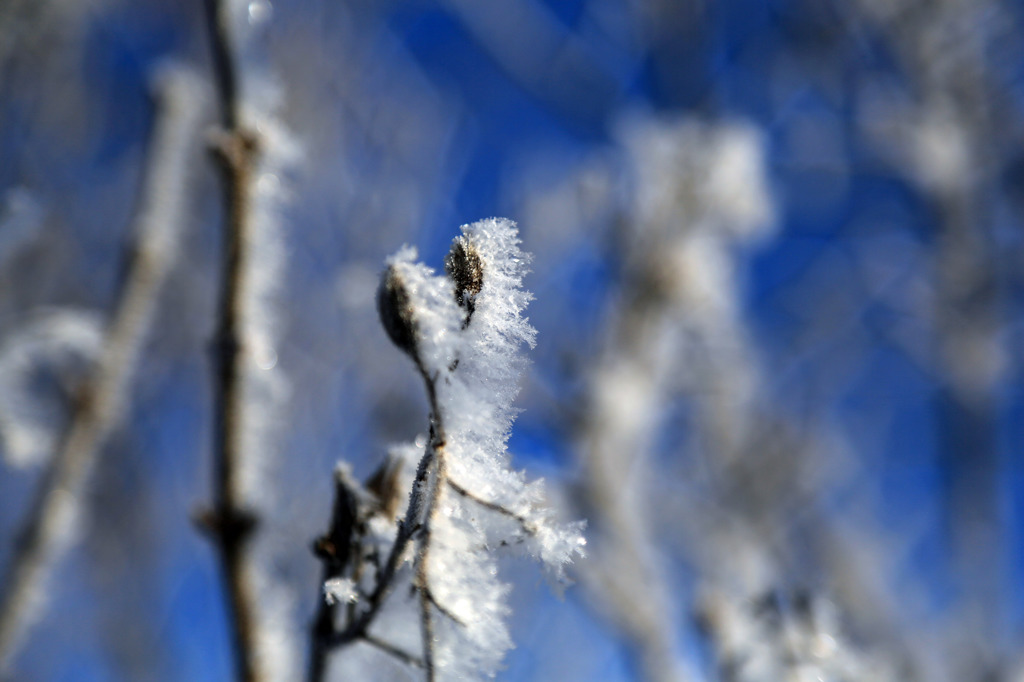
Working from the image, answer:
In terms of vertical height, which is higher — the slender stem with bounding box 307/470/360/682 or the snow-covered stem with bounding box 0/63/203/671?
the snow-covered stem with bounding box 0/63/203/671

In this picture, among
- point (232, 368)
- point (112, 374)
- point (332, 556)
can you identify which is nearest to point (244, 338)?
point (232, 368)

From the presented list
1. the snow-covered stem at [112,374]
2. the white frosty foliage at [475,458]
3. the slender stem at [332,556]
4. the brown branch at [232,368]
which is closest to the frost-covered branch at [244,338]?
the brown branch at [232,368]

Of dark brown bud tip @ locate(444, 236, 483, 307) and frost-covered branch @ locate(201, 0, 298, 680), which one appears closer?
dark brown bud tip @ locate(444, 236, 483, 307)

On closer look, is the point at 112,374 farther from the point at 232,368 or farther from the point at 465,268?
the point at 465,268

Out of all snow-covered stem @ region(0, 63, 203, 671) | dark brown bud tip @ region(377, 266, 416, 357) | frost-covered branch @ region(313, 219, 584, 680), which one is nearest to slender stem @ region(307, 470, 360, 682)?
frost-covered branch @ region(313, 219, 584, 680)

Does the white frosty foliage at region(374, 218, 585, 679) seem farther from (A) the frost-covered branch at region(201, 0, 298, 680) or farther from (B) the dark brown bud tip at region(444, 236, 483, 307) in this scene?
(A) the frost-covered branch at region(201, 0, 298, 680)

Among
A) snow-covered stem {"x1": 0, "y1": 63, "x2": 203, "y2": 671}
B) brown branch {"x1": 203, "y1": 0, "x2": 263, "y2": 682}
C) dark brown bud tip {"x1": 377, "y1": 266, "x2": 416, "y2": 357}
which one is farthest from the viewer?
snow-covered stem {"x1": 0, "y1": 63, "x2": 203, "y2": 671}

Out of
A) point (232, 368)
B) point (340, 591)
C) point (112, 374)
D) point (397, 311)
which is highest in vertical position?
point (112, 374)
